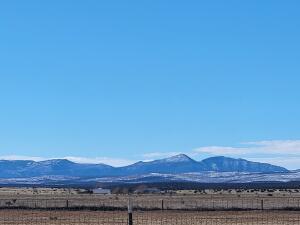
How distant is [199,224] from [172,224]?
1.62 metres

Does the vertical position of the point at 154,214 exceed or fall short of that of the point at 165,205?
it falls short

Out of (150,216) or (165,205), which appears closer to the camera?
(150,216)

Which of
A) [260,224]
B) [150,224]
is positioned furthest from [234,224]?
[150,224]

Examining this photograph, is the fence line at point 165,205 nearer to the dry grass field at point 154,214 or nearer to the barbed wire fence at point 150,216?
the dry grass field at point 154,214

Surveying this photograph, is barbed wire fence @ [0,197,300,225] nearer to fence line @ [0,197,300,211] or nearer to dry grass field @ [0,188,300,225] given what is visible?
dry grass field @ [0,188,300,225]

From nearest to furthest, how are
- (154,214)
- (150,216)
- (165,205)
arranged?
(150,216) < (154,214) < (165,205)

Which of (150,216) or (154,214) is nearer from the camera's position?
(150,216)

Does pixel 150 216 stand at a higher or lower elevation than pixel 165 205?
lower

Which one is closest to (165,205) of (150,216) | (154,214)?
(154,214)

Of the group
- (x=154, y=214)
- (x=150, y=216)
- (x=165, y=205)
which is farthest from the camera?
(x=165, y=205)

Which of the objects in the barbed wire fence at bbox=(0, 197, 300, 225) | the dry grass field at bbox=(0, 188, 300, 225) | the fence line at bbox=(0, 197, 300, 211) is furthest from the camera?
the fence line at bbox=(0, 197, 300, 211)

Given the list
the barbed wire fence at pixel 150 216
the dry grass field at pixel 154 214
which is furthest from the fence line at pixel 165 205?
the barbed wire fence at pixel 150 216

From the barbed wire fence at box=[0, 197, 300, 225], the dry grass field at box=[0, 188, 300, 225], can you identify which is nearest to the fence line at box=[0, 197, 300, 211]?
the dry grass field at box=[0, 188, 300, 225]

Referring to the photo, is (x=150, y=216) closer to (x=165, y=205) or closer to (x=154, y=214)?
(x=154, y=214)
